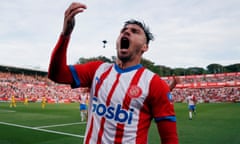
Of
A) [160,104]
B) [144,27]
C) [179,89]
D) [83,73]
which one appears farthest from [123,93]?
[179,89]

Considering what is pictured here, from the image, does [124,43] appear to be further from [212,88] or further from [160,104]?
[212,88]

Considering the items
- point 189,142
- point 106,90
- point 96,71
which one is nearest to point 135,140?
point 106,90

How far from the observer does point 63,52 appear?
2035 mm

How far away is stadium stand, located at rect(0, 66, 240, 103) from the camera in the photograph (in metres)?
53.3

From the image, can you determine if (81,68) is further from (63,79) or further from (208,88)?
(208,88)

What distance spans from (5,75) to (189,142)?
61371 mm

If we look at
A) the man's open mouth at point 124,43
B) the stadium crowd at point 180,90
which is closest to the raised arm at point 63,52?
the man's open mouth at point 124,43

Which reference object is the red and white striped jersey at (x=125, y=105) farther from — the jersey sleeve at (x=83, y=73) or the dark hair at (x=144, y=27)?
the dark hair at (x=144, y=27)

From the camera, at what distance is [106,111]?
224 cm

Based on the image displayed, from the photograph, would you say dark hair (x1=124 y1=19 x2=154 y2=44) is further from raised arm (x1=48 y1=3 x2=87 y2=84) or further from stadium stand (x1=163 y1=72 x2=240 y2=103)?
stadium stand (x1=163 y1=72 x2=240 y2=103)

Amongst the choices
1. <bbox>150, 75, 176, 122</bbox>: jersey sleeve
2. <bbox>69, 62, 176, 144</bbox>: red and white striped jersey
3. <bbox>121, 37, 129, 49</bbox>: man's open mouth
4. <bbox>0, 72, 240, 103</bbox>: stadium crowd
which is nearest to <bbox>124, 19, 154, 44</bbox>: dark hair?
<bbox>121, 37, 129, 49</bbox>: man's open mouth

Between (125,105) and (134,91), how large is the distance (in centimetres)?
15

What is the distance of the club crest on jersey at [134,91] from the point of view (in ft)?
7.16

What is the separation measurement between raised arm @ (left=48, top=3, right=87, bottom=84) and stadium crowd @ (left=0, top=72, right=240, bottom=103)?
168ft
